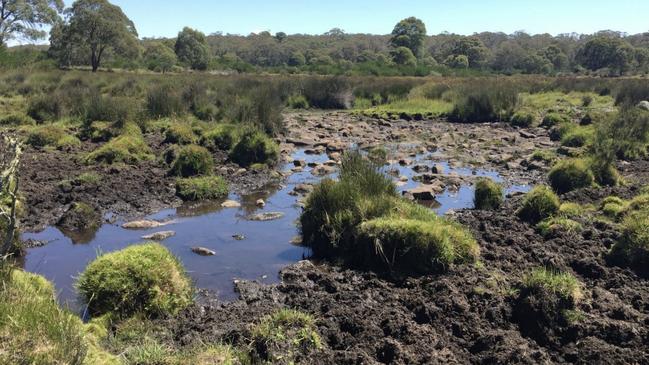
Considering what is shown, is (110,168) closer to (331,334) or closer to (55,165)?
(55,165)

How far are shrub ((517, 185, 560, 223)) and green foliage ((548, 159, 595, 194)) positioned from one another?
273 cm

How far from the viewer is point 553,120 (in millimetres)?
23578

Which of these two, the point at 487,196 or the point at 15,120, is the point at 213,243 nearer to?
the point at 487,196

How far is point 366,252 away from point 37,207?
21.8 ft

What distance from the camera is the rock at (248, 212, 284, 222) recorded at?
431 inches

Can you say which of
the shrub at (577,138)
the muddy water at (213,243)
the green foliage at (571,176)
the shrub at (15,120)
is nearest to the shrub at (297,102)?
the shrub at (15,120)

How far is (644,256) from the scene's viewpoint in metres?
7.53

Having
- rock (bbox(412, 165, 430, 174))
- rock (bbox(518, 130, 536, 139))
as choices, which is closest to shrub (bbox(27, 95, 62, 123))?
rock (bbox(412, 165, 430, 174))

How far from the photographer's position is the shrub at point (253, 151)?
15.7 metres

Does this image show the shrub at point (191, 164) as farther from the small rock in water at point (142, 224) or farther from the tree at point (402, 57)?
the tree at point (402, 57)

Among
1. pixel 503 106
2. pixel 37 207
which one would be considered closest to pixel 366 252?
pixel 37 207

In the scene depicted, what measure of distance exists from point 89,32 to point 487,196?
139 feet

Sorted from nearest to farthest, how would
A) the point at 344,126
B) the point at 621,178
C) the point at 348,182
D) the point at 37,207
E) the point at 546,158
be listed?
the point at 348,182 < the point at 37,207 < the point at 621,178 < the point at 546,158 < the point at 344,126

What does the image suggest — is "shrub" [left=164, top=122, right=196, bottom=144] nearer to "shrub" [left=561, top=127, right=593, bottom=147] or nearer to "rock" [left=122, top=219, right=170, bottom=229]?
"rock" [left=122, top=219, right=170, bottom=229]
